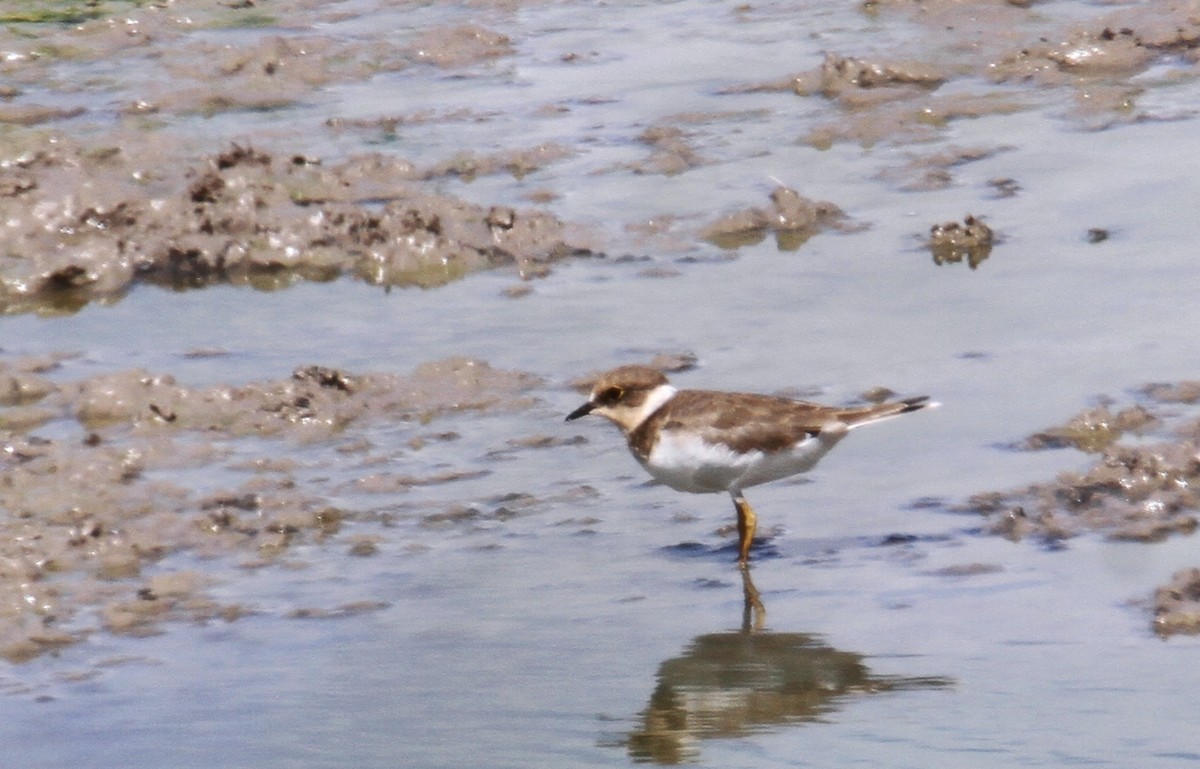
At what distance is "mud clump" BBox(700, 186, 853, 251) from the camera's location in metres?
10.2

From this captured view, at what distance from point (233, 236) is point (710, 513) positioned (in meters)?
3.98

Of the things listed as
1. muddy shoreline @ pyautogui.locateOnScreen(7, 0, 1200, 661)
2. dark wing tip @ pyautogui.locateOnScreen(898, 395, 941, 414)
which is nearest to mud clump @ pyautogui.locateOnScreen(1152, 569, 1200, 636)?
muddy shoreline @ pyautogui.locateOnScreen(7, 0, 1200, 661)

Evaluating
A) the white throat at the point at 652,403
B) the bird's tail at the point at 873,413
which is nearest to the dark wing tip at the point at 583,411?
the white throat at the point at 652,403

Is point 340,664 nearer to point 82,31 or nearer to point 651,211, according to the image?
point 651,211

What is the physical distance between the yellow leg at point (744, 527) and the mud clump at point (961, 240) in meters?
2.98

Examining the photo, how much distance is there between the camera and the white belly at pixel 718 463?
22.9ft

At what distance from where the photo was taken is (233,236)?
1050 centimetres

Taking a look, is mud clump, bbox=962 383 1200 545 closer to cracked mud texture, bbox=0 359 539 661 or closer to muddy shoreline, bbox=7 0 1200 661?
muddy shoreline, bbox=7 0 1200 661

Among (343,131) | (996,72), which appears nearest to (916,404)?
(996,72)

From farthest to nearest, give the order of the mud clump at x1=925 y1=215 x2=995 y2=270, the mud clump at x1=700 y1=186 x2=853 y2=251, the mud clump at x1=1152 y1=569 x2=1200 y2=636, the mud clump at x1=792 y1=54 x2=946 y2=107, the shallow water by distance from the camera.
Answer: the mud clump at x1=792 y1=54 x2=946 y2=107
the mud clump at x1=700 y1=186 x2=853 y2=251
the mud clump at x1=925 y1=215 x2=995 y2=270
the mud clump at x1=1152 y1=569 x2=1200 y2=636
the shallow water

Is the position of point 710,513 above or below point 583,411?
below

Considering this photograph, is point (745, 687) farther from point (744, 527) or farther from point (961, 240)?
point (961, 240)

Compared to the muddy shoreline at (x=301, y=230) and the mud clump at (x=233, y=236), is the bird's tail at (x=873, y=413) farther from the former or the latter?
the mud clump at (x=233, y=236)

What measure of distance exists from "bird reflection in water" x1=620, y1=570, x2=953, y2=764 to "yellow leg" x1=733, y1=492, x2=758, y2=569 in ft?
1.71
